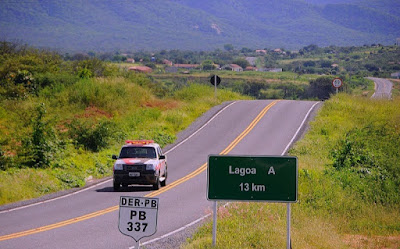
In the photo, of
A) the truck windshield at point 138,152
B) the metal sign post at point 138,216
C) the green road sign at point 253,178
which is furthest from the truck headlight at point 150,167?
the metal sign post at point 138,216

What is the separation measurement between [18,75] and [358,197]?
29489 mm

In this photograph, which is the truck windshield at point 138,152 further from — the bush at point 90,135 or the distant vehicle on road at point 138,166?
the bush at point 90,135

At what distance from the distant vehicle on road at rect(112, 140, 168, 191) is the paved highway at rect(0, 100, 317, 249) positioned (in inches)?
17.1

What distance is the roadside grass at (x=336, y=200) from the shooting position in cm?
1405

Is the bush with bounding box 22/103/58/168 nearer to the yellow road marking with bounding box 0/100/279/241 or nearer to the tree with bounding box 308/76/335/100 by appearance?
the yellow road marking with bounding box 0/100/279/241

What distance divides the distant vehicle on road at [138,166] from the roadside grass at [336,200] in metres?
5.10

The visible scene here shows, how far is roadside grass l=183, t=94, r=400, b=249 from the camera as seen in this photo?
46.1 ft

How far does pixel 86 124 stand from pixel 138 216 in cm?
2088

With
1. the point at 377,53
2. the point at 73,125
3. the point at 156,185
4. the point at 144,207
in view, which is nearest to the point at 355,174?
the point at 156,185

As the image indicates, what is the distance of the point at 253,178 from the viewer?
40.2ft

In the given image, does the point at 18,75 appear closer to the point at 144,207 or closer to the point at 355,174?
the point at 355,174

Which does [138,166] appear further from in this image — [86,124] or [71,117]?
[71,117]

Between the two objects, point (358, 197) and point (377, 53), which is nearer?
point (358, 197)

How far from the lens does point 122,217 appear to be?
439 inches
